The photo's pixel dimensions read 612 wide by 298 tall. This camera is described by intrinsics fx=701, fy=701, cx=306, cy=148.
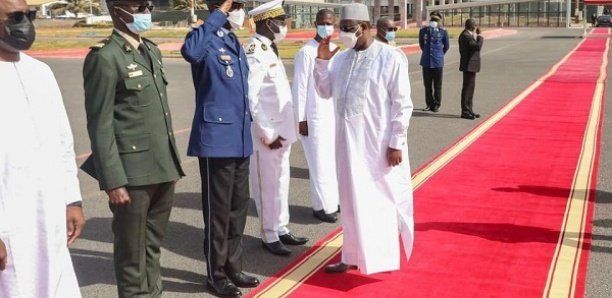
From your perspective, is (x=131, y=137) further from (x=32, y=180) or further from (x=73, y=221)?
(x=32, y=180)

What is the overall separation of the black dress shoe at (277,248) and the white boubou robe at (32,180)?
7.96 feet

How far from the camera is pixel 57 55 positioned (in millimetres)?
34094

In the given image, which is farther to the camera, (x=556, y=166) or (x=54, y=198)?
(x=556, y=166)

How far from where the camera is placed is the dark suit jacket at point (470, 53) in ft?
40.1

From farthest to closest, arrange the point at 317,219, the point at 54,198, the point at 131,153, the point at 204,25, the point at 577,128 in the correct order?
the point at 577,128
the point at 317,219
the point at 204,25
the point at 131,153
the point at 54,198

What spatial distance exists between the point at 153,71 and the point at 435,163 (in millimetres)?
5310

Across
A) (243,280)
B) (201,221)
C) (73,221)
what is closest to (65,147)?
(73,221)

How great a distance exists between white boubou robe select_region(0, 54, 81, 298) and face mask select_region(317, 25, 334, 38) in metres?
2.86

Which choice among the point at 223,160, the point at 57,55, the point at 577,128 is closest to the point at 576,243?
the point at 223,160

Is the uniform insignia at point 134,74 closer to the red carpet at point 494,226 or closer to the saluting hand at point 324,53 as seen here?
the saluting hand at point 324,53

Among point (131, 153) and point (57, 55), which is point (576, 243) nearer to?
point (131, 153)

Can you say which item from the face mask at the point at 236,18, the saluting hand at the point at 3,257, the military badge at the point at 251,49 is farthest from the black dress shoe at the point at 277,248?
the saluting hand at the point at 3,257

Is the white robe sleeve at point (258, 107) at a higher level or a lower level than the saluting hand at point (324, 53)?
lower

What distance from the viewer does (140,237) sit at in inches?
152
